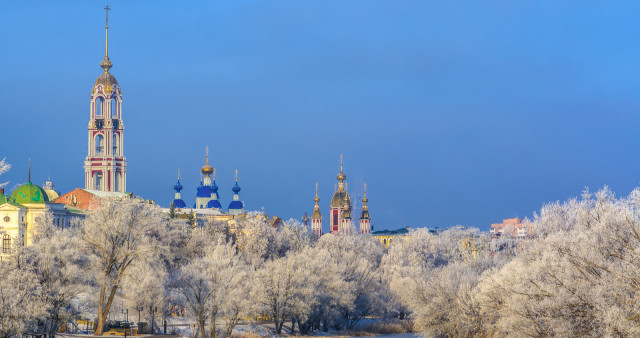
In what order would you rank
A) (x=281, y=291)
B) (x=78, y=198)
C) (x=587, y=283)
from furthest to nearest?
(x=78, y=198) → (x=281, y=291) → (x=587, y=283)

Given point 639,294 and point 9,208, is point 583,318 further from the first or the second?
point 9,208

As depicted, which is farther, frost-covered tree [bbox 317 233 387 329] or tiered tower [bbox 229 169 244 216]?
tiered tower [bbox 229 169 244 216]

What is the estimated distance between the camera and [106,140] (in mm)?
152875

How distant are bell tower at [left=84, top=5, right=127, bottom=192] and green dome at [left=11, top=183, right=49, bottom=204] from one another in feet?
165

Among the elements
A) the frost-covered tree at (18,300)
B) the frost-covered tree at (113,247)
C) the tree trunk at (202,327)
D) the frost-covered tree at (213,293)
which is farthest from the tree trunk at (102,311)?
the frost-covered tree at (18,300)

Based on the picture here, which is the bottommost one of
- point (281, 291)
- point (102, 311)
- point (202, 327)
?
point (202, 327)

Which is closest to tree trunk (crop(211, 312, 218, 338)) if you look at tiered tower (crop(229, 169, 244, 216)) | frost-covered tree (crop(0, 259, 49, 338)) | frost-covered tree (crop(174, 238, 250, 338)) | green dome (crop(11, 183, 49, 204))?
frost-covered tree (crop(174, 238, 250, 338))

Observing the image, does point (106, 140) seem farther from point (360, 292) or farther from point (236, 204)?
point (360, 292)

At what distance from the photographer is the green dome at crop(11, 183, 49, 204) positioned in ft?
325

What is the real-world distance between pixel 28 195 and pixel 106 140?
178ft

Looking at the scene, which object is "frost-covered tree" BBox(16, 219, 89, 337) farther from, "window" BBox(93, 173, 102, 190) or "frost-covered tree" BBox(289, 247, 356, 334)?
"window" BBox(93, 173, 102, 190)

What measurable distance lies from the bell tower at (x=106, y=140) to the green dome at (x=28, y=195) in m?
50.3

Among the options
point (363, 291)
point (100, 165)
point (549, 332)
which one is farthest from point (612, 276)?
point (100, 165)

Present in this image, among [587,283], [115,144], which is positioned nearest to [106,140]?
[115,144]
